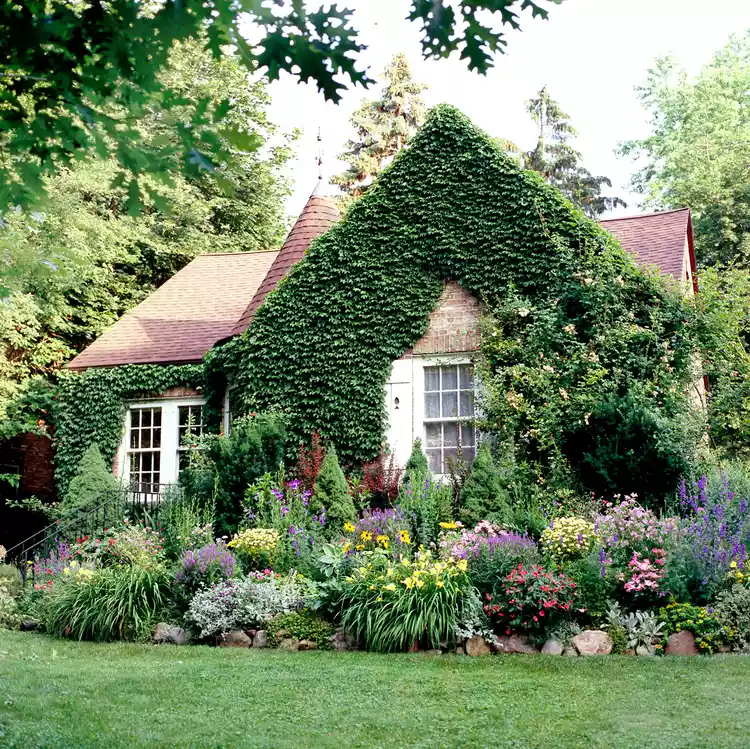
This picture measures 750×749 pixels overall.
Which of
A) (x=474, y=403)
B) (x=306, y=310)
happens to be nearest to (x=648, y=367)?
(x=474, y=403)

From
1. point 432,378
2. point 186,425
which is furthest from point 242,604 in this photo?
point 186,425

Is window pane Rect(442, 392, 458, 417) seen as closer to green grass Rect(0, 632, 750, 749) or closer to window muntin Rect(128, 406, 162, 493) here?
green grass Rect(0, 632, 750, 749)

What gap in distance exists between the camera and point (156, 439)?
55.2ft

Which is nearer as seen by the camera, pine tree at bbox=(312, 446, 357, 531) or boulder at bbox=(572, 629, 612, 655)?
boulder at bbox=(572, 629, 612, 655)

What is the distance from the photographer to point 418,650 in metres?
8.28

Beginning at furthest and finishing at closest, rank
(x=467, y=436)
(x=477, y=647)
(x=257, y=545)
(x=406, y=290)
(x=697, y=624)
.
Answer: (x=406, y=290), (x=467, y=436), (x=257, y=545), (x=477, y=647), (x=697, y=624)

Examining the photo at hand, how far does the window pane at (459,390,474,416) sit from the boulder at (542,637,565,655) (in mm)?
5251

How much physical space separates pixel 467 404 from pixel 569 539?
4.19 m

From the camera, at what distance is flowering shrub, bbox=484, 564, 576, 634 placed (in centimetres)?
797

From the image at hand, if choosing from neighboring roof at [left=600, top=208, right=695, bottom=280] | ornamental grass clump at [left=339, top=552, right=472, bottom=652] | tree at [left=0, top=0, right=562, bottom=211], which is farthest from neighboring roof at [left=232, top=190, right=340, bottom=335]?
tree at [left=0, top=0, right=562, bottom=211]

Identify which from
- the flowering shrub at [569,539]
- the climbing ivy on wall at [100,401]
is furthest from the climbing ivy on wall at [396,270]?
the flowering shrub at [569,539]

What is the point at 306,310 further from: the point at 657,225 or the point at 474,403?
the point at 657,225

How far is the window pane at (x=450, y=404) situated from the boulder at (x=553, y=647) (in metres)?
5.33

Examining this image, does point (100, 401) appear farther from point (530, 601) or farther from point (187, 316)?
point (530, 601)
